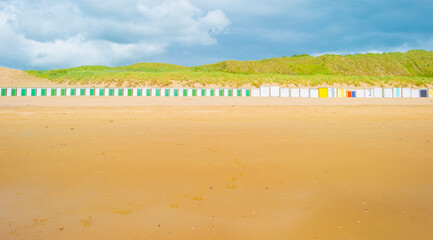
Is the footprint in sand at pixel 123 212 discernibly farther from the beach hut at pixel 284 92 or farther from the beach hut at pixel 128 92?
the beach hut at pixel 284 92

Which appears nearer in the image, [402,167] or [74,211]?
[74,211]

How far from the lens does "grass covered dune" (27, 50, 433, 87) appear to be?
3778 cm

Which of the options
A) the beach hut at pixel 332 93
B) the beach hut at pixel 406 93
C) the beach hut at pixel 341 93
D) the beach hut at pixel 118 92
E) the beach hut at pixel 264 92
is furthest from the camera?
the beach hut at pixel 406 93

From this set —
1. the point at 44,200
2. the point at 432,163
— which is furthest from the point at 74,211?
the point at 432,163

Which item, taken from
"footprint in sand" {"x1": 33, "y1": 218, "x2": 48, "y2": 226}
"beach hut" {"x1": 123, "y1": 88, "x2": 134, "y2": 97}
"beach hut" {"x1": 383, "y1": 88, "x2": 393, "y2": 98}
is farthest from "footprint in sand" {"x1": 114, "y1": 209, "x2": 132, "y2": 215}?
"beach hut" {"x1": 383, "y1": 88, "x2": 393, "y2": 98}

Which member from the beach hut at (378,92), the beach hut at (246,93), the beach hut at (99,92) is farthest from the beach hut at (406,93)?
the beach hut at (99,92)

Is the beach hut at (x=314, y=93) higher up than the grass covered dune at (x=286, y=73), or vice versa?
the grass covered dune at (x=286, y=73)

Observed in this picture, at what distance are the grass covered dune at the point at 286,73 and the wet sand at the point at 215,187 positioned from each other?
30067 mm

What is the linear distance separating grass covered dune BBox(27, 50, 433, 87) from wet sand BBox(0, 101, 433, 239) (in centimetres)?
3007

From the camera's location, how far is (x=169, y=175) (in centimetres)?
466

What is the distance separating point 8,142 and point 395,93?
31165mm

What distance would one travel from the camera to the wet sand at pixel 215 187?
304cm

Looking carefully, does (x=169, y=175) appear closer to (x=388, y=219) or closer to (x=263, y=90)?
(x=388, y=219)

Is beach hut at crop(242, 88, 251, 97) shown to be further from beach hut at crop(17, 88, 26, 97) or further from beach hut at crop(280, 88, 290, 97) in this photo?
beach hut at crop(17, 88, 26, 97)
